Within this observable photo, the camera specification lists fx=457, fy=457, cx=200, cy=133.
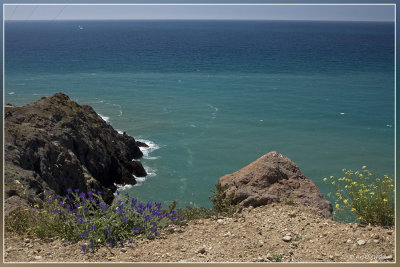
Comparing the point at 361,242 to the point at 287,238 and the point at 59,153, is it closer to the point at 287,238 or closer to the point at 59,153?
the point at 287,238

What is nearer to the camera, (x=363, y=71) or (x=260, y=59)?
(x=363, y=71)

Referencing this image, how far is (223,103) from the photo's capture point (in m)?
42.2

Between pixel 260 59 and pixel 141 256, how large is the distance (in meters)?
72.0

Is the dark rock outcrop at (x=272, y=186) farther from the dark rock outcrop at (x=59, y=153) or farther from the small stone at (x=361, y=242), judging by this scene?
the dark rock outcrop at (x=59, y=153)

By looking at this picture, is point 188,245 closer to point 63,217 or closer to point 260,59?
point 63,217

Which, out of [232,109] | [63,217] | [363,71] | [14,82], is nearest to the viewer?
[63,217]

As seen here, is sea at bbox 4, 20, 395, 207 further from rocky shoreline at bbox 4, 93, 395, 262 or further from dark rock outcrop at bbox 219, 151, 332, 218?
rocky shoreline at bbox 4, 93, 395, 262

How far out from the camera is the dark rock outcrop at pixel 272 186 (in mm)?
7902

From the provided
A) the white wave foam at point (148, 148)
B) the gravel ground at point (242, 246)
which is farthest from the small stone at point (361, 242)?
the white wave foam at point (148, 148)

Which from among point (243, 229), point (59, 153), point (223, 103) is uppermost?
point (243, 229)

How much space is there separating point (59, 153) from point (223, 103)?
2923 centimetres

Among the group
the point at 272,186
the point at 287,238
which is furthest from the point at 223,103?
the point at 287,238

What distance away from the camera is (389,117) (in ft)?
120

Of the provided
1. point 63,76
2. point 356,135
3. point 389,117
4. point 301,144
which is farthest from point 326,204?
point 63,76
